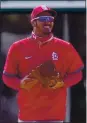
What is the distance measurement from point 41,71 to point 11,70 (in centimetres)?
22

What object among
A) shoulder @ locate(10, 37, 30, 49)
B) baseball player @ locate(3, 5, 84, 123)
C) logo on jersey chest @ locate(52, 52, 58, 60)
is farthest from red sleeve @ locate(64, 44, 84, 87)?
shoulder @ locate(10, 37, 30, 49)

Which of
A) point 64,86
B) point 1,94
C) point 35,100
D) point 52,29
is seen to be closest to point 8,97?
point 1,94

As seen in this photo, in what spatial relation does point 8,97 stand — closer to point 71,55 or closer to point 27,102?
point 27,102

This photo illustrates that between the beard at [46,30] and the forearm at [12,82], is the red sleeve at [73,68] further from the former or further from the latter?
the forearm at [12,82]

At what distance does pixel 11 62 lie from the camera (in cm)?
269

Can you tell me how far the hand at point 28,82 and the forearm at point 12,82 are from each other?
4cm

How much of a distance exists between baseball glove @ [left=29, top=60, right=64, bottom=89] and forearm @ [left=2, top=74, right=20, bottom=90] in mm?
113

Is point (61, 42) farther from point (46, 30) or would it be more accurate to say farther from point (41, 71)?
point (41, 71)

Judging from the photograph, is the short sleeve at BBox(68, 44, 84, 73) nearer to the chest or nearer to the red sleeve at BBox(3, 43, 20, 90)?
the chest

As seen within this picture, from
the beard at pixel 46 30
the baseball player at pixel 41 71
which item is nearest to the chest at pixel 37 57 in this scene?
the baseball player at pixel 41 71

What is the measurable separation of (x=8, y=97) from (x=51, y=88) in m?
0.38

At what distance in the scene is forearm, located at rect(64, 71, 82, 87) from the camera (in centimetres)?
271

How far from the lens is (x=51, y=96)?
2.67 metres

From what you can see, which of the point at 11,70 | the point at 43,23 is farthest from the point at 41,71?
the point at 43,23
